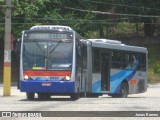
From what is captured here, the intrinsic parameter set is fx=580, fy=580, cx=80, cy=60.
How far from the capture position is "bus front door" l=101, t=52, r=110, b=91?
31.9 metres

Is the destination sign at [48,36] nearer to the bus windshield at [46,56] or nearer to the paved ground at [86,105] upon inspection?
the bus windshield at [46,56]

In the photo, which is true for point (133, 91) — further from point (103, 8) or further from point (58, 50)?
point (103, 8)

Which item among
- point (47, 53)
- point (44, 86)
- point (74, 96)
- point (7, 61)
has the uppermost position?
point (47, 53)

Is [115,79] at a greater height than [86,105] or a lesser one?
lesser

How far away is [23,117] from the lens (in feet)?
53.3

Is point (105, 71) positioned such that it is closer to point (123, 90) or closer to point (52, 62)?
point (123, 90)

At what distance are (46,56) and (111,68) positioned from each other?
664cm

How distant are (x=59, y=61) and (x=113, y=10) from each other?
40.8 m

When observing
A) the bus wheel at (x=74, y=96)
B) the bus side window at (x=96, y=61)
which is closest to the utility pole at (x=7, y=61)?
the bus side window at (x=96, y=61)

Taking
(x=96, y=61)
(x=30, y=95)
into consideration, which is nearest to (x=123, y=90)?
(x=96, y=61)

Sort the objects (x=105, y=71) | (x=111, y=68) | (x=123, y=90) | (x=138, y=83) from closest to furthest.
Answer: (x=105, y=71), (x=111, y=68), (x=123, y=90), (x=138, y=83)

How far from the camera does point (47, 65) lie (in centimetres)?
2656

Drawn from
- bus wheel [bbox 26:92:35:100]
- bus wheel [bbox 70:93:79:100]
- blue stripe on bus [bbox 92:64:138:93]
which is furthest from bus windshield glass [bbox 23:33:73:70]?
blue stripe on bus [bbox 92:64:138:93]

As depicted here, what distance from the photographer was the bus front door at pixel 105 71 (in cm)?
3189
